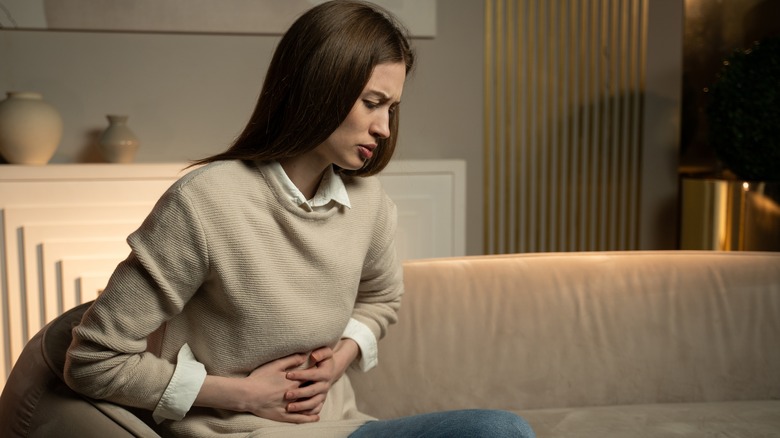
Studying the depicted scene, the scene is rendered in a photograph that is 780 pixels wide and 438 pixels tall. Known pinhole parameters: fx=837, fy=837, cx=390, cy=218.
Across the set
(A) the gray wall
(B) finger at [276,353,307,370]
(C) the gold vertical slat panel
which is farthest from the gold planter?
(B) finger at [276,353,307,370]

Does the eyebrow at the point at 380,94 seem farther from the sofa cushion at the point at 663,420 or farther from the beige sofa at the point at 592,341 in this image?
the sofa cushion at the point at 663,420

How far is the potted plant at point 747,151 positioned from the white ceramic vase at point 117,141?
83.4 inches

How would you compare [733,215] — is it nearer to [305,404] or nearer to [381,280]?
[381,280]

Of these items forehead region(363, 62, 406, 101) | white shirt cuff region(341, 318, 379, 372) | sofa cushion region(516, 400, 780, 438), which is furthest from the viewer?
sofa cushion region(516, 400, 780, 438)

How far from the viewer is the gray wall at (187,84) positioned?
2.76 m

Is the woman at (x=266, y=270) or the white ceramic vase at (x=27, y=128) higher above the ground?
A: the white ceramic vase at (x=27, y=128)

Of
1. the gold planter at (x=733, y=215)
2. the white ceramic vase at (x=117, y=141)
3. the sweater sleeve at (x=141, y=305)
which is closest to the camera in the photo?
the sweater sleeve at (x=141, y=305)

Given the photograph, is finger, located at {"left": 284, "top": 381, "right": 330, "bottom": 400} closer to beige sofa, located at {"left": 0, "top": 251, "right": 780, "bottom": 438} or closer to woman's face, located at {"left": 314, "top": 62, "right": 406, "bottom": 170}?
woman's face, located at {"left": 314, "top": 62, "right": 406, "bottom": 170}

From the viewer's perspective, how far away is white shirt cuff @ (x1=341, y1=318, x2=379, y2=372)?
5.04ft

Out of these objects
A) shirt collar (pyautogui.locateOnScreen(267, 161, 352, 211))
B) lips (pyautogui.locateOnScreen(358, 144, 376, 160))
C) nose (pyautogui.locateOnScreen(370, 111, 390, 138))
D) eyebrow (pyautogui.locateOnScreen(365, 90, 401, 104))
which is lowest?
shirt collar (pyautogui.locateOnScreen(267, 161, 352, 211))

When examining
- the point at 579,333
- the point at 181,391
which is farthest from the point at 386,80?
the point at 579,333

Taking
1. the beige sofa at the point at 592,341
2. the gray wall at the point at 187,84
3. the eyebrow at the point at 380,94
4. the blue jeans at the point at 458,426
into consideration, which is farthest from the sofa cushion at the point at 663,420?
the gray wall at the point at 187,84

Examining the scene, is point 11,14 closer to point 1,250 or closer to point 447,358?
point 1,250

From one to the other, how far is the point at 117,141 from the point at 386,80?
5.28 feet
